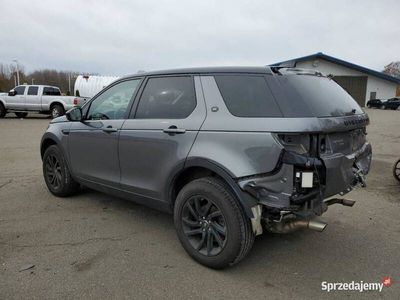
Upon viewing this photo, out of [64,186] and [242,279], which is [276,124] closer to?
[242,279]

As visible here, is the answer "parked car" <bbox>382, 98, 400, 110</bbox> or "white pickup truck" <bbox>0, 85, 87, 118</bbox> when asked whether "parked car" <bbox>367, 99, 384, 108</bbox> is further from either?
"white pickup truck" <bbox>0, 85, 87, 118</bbox>

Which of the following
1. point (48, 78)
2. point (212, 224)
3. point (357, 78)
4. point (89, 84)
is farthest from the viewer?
point (48, 78)

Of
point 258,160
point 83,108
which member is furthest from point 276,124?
point 83,108

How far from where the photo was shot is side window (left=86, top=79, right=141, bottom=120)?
4.33 meters

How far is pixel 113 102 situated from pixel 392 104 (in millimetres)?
43898

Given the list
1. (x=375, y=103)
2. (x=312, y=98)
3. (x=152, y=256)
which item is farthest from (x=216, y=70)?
(x=375, y=103)

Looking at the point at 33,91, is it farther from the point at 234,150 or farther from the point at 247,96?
the point at 234,150

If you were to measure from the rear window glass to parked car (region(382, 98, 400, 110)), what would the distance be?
142ft

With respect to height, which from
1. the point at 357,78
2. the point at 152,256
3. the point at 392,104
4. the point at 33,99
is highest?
the point at 357,78

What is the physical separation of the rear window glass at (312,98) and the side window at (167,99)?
933mm

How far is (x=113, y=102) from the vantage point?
4559 mm

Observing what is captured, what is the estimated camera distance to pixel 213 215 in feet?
11.0

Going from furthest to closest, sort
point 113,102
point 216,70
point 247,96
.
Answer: point 113,102
point 216,70
point 247,96

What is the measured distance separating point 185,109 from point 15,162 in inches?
238
